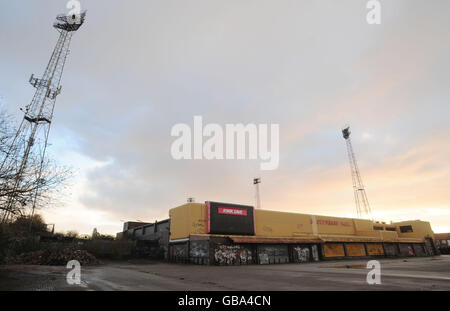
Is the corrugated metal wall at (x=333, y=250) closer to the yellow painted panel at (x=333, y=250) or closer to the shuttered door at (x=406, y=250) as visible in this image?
the yellow painted panel at (x=333, y=250)

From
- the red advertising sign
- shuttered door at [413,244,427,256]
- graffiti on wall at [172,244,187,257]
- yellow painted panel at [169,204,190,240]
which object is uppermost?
the red advertising sign

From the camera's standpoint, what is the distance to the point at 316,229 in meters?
45.2

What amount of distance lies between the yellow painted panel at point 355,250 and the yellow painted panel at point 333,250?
1476 mm

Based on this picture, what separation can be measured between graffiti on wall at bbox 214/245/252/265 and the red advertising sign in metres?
5.61

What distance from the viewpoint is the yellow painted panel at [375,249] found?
4415 centimetres

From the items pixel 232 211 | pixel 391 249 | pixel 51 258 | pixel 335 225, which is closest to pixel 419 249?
pixel 391 249

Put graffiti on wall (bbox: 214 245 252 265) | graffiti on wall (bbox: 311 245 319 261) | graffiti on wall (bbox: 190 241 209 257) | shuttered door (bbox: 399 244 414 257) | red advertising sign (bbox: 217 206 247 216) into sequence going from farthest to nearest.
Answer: shuttered door (bbox: 399 244 414 257) < graffiti on wall (bbox: 311 245 319 261) < red advertising sign (bbox: 217 206 247 216) < graffiti on wall (bbox: 190 241 209 257) < graffiti on wall (bbox: 214 245 252 265)

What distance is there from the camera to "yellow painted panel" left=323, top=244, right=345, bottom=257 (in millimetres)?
38062

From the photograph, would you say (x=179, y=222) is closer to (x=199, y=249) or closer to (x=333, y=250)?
(x=199, y=249)

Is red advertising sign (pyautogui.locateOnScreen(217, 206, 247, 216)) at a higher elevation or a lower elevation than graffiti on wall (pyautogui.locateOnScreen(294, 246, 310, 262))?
higher

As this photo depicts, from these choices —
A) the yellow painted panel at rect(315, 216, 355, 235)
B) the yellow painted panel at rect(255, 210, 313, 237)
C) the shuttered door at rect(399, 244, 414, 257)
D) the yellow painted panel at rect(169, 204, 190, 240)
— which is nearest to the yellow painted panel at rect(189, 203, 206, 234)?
the yellow painted panel at rect(169, 204, 190, 240)

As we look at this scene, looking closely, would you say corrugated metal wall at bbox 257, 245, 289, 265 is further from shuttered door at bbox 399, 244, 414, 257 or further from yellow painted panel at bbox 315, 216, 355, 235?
shuttered door at bbox 399, 244, 414, 257

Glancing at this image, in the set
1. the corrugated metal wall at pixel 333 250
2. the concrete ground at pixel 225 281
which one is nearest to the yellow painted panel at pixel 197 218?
the concrete ground at pixel 225 281
